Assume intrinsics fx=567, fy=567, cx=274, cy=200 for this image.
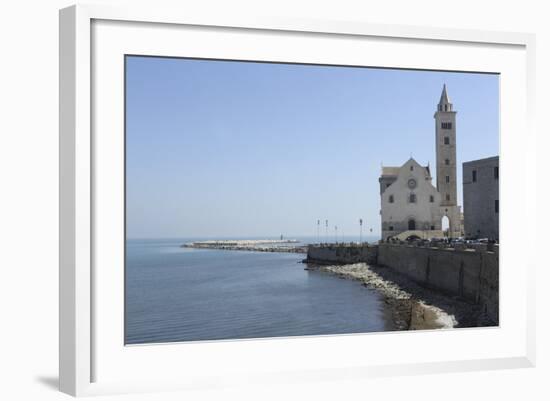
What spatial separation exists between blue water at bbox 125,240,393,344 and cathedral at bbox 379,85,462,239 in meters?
3.35

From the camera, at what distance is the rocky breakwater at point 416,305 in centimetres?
1030

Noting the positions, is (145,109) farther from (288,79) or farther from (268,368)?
(268,368)

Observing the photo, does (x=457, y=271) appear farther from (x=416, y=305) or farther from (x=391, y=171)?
(x=391, y=171)

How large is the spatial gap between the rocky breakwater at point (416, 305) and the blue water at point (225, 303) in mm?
369

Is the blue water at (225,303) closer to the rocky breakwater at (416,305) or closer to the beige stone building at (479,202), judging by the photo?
the rocky breakwater at (416,305)

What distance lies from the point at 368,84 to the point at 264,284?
7.05 metres

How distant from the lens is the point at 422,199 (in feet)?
68.4

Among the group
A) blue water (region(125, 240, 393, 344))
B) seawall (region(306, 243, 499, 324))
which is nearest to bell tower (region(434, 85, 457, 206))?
seawall (region(306, 243, 499, 324))

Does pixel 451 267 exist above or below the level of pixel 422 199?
below

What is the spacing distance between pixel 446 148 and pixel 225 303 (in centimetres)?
841

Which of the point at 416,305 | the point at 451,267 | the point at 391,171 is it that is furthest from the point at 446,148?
the point at 416,305

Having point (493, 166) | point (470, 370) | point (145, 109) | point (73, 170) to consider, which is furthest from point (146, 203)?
point (493, 166)

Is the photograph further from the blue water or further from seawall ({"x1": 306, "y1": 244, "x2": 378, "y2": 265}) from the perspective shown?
seawall ({"x1": 306, "y1": 244, "x2": 378, "y2": 265})

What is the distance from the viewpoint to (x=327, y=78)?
10828mm
